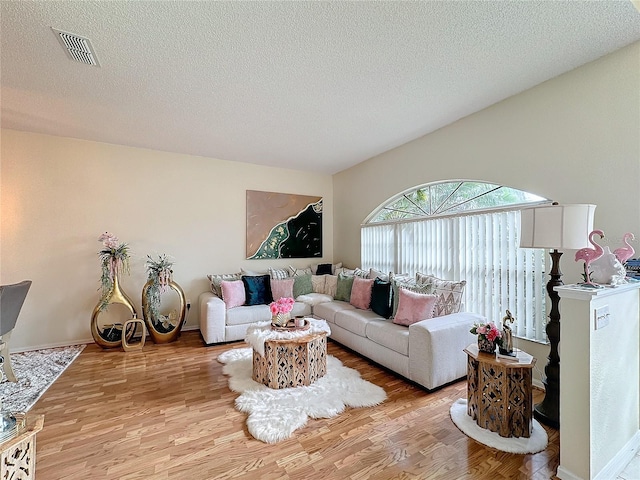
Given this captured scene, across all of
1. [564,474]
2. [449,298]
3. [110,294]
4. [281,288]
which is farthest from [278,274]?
[564,474]

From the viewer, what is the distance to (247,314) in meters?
4.03

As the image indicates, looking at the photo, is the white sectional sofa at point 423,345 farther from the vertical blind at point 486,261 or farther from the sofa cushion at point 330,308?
the sofa cushion at point 330,308

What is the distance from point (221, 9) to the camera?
172 cm

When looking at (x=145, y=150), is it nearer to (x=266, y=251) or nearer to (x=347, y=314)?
(x=266, y=251)

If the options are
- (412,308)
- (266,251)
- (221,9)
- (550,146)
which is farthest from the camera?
(266,251)

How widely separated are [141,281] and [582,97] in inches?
220

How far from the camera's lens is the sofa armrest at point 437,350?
2.54 m

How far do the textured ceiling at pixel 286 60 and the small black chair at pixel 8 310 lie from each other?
1.88 meters

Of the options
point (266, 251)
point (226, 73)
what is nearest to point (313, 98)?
point (226, 73)

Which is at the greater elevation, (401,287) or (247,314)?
(401,287)

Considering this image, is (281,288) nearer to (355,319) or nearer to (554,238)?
(355,319)

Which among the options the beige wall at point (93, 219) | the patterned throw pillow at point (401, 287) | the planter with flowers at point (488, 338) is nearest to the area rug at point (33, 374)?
the beige wall at point (93, 219)

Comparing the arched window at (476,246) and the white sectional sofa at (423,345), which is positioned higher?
the arched window at (476,246)

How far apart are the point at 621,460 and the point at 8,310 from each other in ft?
16.2
